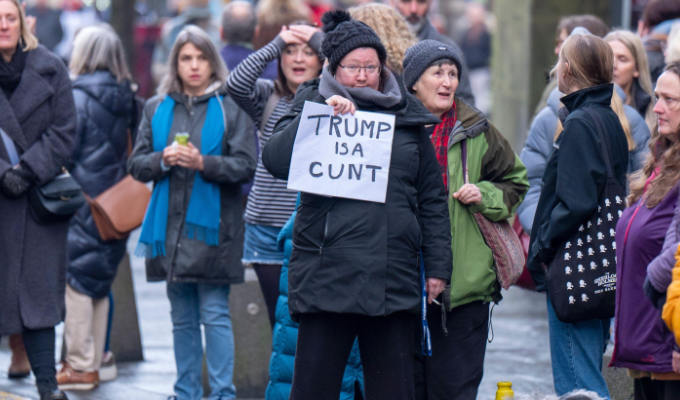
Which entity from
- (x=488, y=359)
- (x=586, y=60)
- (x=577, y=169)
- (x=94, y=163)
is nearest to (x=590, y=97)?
(x=586, y=60)

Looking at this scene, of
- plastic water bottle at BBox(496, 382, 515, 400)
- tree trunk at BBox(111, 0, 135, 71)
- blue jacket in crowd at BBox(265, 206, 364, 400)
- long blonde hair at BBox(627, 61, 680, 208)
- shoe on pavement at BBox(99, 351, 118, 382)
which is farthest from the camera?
tree trunk at BBox(111, 0, 135, 71)

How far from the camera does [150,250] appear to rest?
7000 millimetres

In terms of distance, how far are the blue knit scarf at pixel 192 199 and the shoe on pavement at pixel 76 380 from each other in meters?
1.15

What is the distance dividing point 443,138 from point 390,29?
1135 millimetres

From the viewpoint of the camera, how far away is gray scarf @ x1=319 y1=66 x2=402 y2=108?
207 inches

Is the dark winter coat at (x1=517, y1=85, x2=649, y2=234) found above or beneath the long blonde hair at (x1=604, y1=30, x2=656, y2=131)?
beneath

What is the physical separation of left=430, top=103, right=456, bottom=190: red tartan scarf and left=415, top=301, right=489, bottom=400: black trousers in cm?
59

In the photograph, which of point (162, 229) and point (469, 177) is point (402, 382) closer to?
point (469, 177)

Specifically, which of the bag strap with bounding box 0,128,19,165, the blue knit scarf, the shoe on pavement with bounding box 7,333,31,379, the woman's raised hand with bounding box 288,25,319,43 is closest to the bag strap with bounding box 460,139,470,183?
→ the woman's raised hand with bounding box 288,25,319,43

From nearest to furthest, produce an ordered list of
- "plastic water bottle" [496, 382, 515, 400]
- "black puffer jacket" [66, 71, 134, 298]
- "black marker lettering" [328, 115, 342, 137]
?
"black marker lettering" [328, 115, 342, 137]
"plastic water bottle" [496, 382, 515, 400]
"black puffer jacket" [66, 71, 134, 298]

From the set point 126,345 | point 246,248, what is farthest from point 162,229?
point 126,345

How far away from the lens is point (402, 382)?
17.5 feet

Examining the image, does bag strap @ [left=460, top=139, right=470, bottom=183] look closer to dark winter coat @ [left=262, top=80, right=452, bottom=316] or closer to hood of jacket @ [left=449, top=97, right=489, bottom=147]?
hood of jacket @ [left=449, top=97, right=489, bottom=147]

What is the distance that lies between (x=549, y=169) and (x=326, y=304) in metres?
1.37
